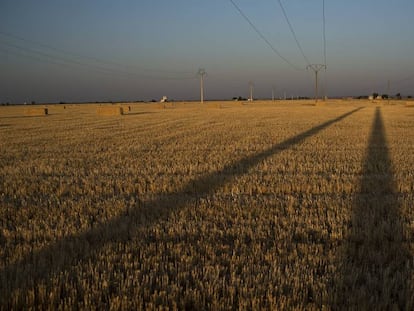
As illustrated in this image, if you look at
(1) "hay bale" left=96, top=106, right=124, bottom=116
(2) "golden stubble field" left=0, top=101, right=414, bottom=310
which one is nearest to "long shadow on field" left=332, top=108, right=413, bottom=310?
(2) "golden stubble field" left=0, top=101, right=414, bottom=310

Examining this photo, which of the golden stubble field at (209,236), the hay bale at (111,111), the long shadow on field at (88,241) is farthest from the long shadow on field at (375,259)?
the hay bale at (111,111)

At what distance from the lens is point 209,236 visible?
4652mm

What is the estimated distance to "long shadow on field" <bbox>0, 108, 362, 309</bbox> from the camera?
3.53 m

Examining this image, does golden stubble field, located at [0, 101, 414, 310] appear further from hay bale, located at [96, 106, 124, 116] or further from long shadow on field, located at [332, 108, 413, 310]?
hay bale, located at [96, 106, 124, 116]

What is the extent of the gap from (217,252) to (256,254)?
43 cm

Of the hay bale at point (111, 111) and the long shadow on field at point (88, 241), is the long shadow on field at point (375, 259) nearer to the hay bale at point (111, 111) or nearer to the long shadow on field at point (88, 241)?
the long shadow on field at point (88, 241)

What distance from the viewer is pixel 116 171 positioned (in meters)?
9.26

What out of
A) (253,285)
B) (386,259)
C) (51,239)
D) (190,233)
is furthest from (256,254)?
(51,239)

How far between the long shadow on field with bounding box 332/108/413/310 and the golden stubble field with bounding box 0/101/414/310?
1cm

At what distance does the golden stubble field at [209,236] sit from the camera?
10.6 ft

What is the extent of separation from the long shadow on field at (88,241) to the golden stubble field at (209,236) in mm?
19

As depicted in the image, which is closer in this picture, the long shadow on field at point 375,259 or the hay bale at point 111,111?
the long shadow on field at point 375,259

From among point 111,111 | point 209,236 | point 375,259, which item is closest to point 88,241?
point 209,236

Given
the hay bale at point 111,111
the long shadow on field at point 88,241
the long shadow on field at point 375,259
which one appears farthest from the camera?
the hay bale at point 111,111
